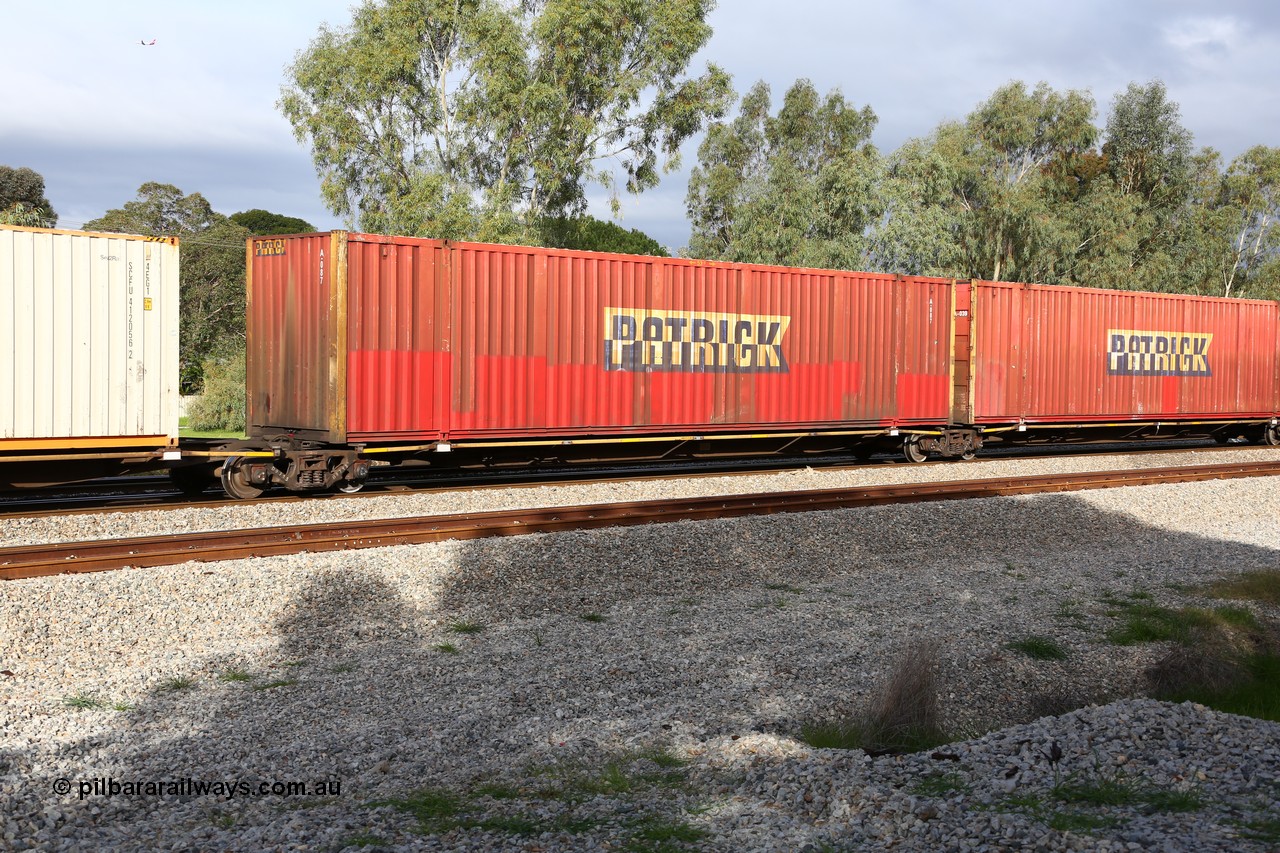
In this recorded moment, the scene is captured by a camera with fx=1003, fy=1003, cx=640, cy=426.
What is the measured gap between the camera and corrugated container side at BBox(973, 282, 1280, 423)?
1972 centimetres

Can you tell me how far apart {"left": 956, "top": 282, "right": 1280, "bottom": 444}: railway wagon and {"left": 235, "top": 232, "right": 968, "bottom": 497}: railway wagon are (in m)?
1.84

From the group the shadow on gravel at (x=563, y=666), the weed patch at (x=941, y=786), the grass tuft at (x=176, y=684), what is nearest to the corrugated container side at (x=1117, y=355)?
the shadow on gravel at (x=563, y=666)

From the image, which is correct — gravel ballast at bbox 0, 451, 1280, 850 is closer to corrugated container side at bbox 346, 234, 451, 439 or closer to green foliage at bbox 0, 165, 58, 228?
corrugated container side at bbox 346, 234, 451, 439

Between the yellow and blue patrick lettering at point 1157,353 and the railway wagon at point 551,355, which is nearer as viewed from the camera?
the railway wagon at point 551,355

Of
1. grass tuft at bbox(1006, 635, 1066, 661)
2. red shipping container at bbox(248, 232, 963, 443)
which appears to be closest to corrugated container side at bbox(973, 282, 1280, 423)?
red shipping container at bbox(248, 232, 963, 443)

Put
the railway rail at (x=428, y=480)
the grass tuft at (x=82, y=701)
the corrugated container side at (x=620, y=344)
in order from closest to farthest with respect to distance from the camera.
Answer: the grass tuft at (x=82, y=701) < the railway rail at (x=428, y=480) < the corrugated container side at (x=620, y=344)

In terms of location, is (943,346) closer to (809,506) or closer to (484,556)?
(809,506)

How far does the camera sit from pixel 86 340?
39.0 ft

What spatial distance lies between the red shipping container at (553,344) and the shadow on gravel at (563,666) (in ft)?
15.3

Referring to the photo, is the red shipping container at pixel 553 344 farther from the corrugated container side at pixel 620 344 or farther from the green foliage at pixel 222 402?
the green foliage at pixel 222 402

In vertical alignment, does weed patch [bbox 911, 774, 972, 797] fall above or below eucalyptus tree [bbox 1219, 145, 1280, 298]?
below

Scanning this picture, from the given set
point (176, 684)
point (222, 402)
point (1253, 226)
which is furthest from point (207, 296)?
point (1253, 226)

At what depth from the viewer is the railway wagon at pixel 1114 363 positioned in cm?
1964

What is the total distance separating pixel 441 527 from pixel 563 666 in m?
4.07
